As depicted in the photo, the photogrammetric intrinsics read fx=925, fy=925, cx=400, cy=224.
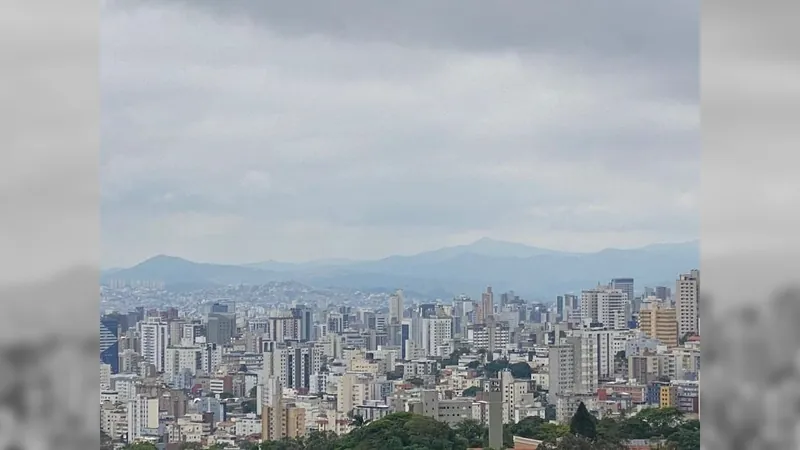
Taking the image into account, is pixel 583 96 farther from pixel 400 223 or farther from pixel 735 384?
pixel 735 384

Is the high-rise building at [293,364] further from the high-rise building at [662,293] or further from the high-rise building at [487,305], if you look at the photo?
the high-rise building at [662,293]

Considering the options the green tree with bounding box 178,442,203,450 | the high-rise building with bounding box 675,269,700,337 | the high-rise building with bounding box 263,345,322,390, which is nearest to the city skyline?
the high-rise building with bounding box 675,269,700,337

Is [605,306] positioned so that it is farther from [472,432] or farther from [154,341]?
[154,341]

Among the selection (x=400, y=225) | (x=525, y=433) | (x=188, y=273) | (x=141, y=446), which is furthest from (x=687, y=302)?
(x=141, y=446)

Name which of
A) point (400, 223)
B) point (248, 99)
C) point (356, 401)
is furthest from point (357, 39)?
point (356, 401)

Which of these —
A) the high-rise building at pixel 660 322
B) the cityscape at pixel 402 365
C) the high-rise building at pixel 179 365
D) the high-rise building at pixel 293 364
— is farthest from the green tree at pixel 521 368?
the high-rise building at pixel 179 365

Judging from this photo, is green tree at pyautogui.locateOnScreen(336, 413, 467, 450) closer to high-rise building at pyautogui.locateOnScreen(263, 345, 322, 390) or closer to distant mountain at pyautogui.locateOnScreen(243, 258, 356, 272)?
high-rise building at pyautogui.locateOnScreen(263, 345, 322, 390)

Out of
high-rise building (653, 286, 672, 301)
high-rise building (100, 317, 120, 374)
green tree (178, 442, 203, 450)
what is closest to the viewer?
high-rise building (100, 317, 120, 374)
